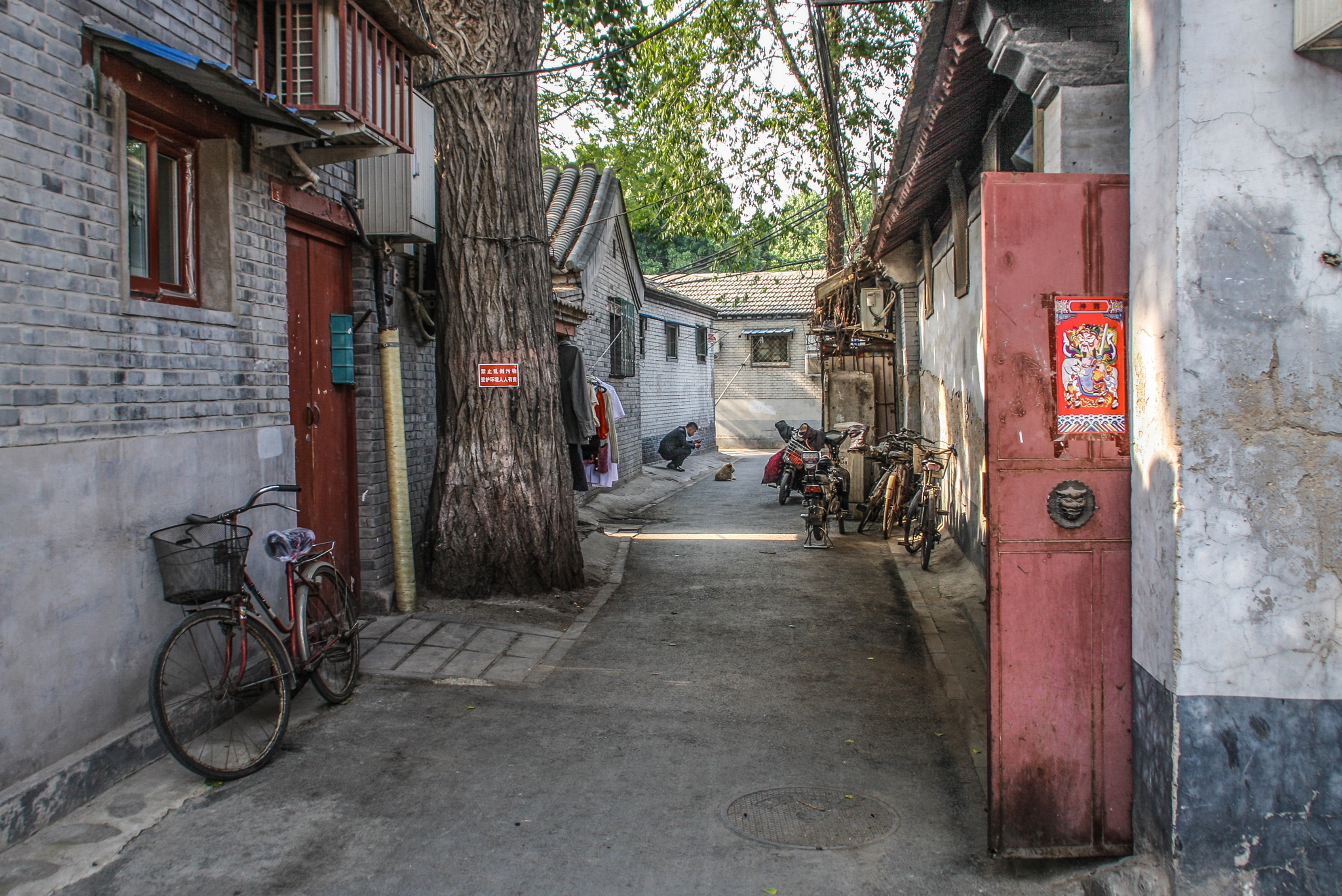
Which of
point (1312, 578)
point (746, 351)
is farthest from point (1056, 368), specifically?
point (746, 351)

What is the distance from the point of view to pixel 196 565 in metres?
4.18

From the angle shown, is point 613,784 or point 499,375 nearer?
point 613,784

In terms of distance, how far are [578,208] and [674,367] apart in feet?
27.2

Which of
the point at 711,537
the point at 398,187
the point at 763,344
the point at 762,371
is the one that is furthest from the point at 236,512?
the point at 763,344

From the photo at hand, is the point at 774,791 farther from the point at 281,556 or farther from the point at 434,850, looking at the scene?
the point at 281,556

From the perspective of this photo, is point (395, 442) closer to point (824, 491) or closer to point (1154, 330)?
point (1154, 330)

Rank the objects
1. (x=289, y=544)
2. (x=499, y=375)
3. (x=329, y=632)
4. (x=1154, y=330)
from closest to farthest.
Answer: (x=1154, y=330) < (x=289, y=544) < (x=329, y=632) < (x=499, y=375)

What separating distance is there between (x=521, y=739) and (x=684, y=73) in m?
13.9

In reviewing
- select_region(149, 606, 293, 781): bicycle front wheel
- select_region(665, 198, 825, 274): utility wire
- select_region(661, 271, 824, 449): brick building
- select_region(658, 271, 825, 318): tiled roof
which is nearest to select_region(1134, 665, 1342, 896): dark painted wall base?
select_region(149, 606, 293, 781): bicycle front wheel

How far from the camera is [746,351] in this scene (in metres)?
30.1

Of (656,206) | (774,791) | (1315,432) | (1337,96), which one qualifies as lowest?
(774,791)

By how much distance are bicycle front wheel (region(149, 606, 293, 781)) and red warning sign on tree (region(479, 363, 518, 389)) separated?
307cm

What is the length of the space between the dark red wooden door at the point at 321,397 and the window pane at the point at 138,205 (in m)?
1.41

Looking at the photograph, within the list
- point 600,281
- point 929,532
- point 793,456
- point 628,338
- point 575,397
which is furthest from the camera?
point 628,338
